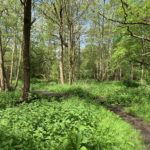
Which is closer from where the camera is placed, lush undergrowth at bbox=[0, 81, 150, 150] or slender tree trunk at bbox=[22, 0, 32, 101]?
lush undergrowth at bbox=[0, 81, 150, 150]

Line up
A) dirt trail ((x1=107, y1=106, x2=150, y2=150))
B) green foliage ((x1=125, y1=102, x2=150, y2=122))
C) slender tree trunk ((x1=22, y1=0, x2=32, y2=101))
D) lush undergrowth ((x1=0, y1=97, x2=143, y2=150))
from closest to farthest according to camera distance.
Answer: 1. lush undergrowth ((x1=0, y1=97, x2=143, y2=150))
2. dirt trail ((x1=107, y1=106, x2=150, y2=150))
3. green foliage ((x1=125, y1=102, x2=150, y2=122))
4. slender tree trunk ((x1=22, y1=0, x2=32, y2=101))

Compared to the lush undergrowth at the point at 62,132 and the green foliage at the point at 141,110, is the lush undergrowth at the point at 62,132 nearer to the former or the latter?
the lush undergrowth at the point at 62,132

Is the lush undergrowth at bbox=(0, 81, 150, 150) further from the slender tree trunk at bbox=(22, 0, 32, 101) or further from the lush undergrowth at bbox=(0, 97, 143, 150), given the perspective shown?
the slender tree trunk at bbox=(22, 0, 32, 101)

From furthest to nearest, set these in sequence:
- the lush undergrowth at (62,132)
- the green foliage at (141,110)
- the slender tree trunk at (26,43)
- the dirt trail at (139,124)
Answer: the slender tree trunk at (26,43), the green foliage at (141,110), the dirt trail at (139,124), the lush undergrowth at (62,132)

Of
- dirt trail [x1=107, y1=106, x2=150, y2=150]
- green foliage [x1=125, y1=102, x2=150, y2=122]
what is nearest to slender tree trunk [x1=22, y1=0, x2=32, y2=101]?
dirt trail [x1=107, y1=106, x2=150, y2=150]

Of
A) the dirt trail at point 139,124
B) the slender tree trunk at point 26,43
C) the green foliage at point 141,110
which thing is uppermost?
the slender tree trunk at point 26,43

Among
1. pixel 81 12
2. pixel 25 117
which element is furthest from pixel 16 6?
pixel 25 117

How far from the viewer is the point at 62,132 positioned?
6.85 meters

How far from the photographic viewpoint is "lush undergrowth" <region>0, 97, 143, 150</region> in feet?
19.1

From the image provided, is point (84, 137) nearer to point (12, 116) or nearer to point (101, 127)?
point (101, 127)

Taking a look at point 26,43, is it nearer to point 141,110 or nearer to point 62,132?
point 141,110

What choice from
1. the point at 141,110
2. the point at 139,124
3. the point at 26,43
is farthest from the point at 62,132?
the point at 26,43

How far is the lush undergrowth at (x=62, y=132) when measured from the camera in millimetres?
5816

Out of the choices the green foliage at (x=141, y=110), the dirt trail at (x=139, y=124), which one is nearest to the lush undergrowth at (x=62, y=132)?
the dirt trail at (x=139, y=124)
